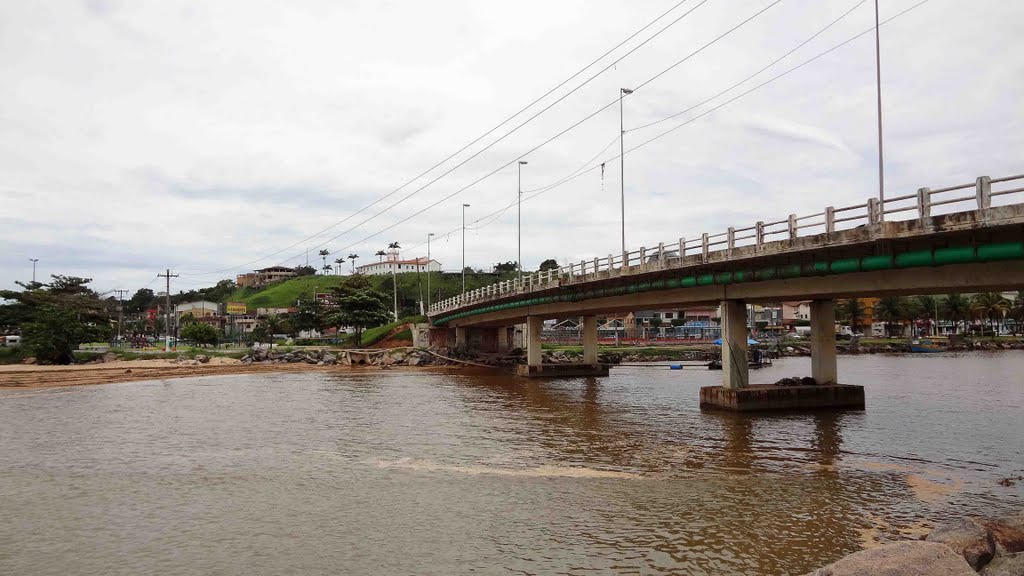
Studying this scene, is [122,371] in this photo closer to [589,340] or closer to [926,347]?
[589,340]

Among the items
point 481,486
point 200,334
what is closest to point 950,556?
point 481,486

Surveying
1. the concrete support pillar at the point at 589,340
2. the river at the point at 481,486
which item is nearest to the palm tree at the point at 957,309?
the concrete support pillar at the point at 589,340

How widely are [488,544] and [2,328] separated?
377 feet

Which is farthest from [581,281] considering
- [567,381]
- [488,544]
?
[488,544]

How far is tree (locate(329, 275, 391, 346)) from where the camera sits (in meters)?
102

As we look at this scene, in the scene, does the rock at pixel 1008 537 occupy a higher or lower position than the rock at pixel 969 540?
lower

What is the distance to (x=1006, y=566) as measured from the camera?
1062 centimetres

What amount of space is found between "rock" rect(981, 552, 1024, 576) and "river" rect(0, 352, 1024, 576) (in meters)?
2.97

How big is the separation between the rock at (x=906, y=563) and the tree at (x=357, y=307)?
95452 millimetres

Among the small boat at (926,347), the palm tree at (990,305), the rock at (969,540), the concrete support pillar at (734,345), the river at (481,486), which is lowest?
the small boat at (926,347)

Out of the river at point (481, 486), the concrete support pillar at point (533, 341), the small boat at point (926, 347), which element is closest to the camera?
the river at point (481, 486)

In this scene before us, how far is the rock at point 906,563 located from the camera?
30.6 ft

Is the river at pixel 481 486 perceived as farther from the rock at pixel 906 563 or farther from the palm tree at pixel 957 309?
the palm tree at pixel 957 309

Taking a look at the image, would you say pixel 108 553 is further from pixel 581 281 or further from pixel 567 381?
pixel 567 381
